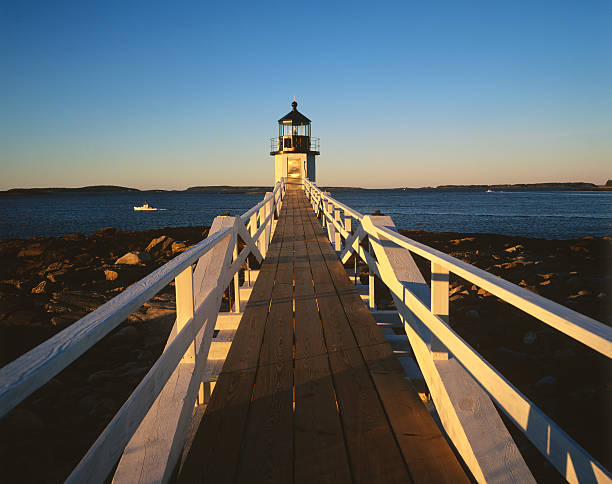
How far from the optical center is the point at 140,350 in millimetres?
7609

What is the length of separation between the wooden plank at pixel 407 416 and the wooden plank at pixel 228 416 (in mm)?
838

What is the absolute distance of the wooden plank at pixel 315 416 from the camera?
1.83 meters

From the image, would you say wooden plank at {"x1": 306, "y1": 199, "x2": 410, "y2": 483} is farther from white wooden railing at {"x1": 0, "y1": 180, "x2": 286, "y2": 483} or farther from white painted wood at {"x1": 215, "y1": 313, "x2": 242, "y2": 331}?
white painted wood at {"x1": 215, "y1": 313, "x2": 242, "y2": 331}

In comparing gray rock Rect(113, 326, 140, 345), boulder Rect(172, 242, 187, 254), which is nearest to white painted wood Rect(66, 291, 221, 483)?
gray rock Rect(113, 326, 140, 345)

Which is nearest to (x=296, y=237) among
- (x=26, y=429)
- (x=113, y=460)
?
(x=26, y=429)

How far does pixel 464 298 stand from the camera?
9953mm

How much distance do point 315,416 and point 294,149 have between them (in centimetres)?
2827

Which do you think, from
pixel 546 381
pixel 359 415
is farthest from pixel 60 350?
pixel 546 381

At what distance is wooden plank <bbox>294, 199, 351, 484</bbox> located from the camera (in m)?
1.83

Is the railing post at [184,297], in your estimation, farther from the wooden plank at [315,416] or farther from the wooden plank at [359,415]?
the wooden plank at [359,415]

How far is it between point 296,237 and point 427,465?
7714 millimetres

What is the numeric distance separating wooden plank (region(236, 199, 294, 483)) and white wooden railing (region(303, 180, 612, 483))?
0.84m

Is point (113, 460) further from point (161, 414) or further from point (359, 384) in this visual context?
point (359, 384)

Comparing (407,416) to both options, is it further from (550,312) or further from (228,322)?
(228,322)
